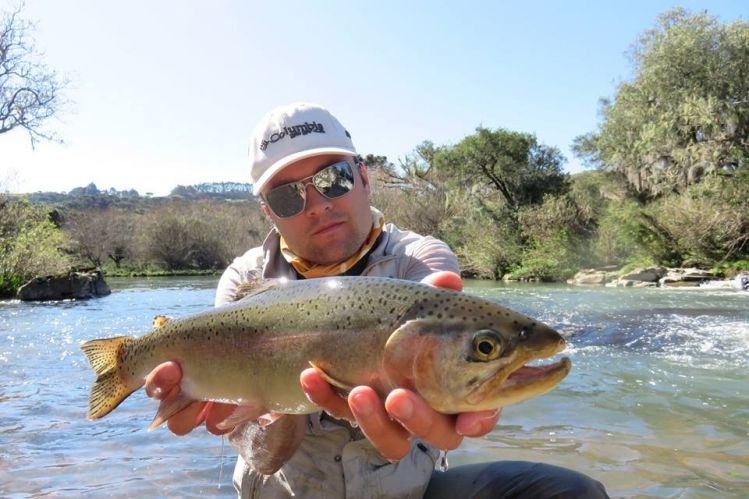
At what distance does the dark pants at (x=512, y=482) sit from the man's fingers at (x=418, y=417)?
3.08 ft

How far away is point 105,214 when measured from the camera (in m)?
82.7

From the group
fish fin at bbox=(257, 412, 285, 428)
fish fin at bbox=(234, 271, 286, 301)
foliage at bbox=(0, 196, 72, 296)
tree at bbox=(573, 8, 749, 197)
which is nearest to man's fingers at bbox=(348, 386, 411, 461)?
fish fin at bbox=(257, 412, 285, 428)

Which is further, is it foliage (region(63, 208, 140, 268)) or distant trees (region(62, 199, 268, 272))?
foliage (region(63, 208, 140, 268))

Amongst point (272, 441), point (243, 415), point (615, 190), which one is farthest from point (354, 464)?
point (615, 190)

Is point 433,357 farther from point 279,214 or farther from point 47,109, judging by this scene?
point 47,109

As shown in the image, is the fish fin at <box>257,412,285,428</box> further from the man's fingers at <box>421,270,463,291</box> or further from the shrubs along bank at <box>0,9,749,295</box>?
the shrubs along bank at <box>0,9,749,295</box>

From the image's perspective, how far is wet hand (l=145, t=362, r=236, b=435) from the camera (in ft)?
8.89

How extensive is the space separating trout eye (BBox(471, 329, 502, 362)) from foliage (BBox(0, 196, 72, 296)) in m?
32.3

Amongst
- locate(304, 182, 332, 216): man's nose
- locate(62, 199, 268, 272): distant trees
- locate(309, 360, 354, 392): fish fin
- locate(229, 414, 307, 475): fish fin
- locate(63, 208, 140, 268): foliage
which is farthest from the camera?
locate(63, 208, 140, 268): foliage

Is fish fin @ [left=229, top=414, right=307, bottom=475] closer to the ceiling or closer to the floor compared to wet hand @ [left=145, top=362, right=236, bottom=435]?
closer to the floor

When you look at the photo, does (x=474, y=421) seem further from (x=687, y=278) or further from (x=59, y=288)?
(x=59, y=288)

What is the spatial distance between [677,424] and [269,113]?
19.3ft

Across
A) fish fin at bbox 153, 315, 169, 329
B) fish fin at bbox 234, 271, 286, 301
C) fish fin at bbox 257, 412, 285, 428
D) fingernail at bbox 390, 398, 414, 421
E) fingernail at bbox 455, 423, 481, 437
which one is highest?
fish fin at bbox 234, 271, 286, 301

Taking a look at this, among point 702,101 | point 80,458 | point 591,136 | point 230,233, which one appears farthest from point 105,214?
point 80,458
